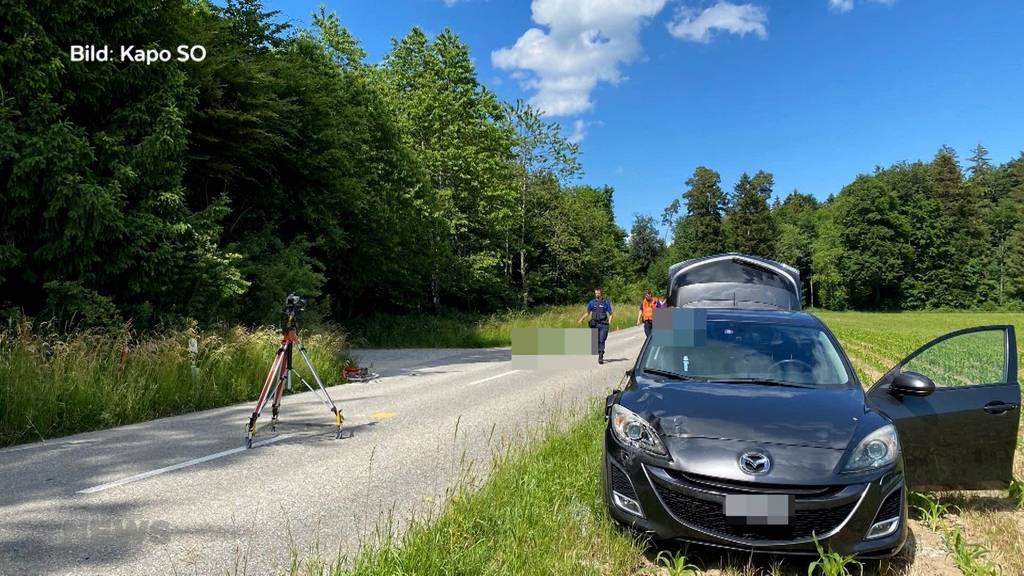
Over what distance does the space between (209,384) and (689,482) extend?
8.53 meters

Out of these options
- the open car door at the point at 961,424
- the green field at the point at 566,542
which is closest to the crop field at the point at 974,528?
the green field at the point at 566,542

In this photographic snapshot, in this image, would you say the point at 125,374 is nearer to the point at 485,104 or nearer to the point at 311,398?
the point at 311,398

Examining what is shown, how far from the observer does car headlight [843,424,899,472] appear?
3.47 metres

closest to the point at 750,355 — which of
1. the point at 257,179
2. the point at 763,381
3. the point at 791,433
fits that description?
the point at 763,381

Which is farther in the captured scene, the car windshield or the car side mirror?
the car windshield

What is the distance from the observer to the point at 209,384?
973 cm

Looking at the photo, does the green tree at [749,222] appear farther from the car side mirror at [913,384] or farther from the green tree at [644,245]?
the car side mirror at [913,384]

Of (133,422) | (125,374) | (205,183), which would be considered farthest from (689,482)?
(205,183)

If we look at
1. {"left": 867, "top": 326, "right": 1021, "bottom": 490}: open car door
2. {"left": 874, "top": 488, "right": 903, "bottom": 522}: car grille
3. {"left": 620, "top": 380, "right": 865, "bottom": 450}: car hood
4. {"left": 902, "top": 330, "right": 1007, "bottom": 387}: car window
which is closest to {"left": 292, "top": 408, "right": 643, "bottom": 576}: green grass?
{"left": 620, "top": 380, "right": 865, "bottom": 450}: car hood

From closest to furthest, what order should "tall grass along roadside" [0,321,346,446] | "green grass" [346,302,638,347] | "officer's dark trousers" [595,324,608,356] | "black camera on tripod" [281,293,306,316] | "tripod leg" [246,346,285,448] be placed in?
"tripod leg" [246,346,285,448] < "black camera on tripod" [281,293,306,316] < "tall grass along roadside" [0,321,346,446] < "officer's dark trousers" [595,324,608,356] < "green grass" [346,302,638,347]

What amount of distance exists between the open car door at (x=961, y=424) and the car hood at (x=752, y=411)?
1.64 ft

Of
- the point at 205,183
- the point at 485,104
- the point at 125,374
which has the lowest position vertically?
the point at 125,374

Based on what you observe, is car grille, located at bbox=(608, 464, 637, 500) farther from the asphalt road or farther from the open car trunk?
the open car trunk

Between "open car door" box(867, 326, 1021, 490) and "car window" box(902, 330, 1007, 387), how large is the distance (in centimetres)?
2
